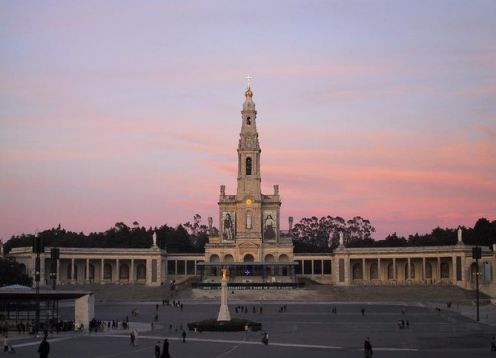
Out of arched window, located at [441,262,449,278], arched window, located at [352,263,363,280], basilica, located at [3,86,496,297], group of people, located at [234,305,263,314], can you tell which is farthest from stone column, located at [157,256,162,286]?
group of people, located at [234,305,263,314]

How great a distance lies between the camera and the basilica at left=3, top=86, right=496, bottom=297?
126 m

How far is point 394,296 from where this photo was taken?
354 feet

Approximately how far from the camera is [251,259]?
133250mm

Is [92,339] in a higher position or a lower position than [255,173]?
lower

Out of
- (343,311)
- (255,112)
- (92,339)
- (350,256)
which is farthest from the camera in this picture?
(255,112)

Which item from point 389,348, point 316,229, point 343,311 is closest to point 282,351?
point 389,348

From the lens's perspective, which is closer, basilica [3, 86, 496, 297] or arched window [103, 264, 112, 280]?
basilica [3, 86, 496, 297]

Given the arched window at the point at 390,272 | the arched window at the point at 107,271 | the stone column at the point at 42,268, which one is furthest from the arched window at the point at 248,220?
the stone column at the point at 42,268

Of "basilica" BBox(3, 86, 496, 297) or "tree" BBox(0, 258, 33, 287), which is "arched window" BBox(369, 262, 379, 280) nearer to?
"basilica" BBox(3, 86, 496, 297)

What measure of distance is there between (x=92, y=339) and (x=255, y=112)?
84800mm

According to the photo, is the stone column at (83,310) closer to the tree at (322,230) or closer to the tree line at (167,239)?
the tree line at (167,239)

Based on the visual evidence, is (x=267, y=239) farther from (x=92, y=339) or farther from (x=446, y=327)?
(x=92, y=339)

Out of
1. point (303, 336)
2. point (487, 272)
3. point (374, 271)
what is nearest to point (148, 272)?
point (374, 271)

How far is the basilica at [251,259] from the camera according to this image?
125875mm
